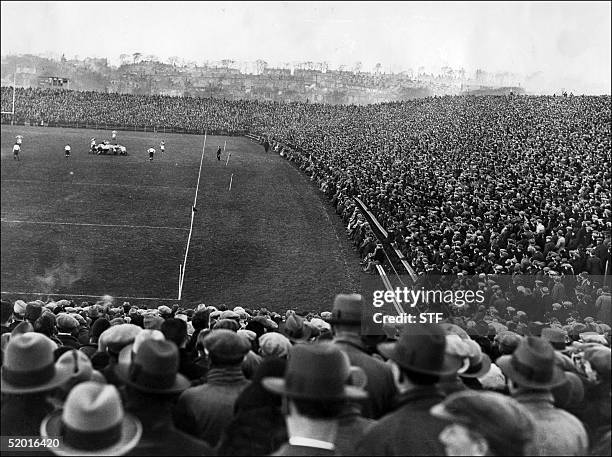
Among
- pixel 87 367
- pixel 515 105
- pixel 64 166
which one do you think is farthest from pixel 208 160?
pixel 87 367

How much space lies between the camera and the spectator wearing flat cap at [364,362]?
12.4 feet

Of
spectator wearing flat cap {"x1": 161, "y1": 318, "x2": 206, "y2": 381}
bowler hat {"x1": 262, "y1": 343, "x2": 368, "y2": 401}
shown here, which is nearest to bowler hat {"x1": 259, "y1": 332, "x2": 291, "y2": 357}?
spectator wearing flat cap {"x1": 161, "y1": 318, "x2": 206, "y2": 381}

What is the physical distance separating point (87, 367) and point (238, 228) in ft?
61.7

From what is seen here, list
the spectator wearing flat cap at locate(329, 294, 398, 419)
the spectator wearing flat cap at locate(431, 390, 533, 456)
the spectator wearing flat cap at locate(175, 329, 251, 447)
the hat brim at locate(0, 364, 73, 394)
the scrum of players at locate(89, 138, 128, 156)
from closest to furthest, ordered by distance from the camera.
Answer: the spectator wearing flat cap at locate(431, 390, 533, 456) → the hat brim at locate(0, 364, 73, 394) → the spectator wearing flat cap at locate(175, 329, 251, 447) → the spectator wearing flat cap at locate(329, 294, 398, 419) → the scrum of players at locate(89, 138, 128, 156)

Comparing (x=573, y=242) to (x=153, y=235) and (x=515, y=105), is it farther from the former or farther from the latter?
(x=515, y=105)

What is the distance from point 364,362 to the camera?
3.90 meters

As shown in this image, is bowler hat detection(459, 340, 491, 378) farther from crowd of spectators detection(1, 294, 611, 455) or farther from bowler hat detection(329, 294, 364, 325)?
bowler hat detection(329, 294, 364, 325)

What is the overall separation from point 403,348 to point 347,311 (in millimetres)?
1124

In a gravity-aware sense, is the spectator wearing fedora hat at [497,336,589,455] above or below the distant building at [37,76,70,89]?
below

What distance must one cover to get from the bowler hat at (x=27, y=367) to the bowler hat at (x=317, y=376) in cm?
130

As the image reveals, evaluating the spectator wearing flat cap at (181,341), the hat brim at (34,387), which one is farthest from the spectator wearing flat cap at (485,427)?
the spectator wearing flat cap at (181,341)

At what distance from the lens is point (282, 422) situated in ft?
11.0

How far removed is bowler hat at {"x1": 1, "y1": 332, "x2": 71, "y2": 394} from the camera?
11.2ft

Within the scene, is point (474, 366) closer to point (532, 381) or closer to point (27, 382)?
point (532, 381)
